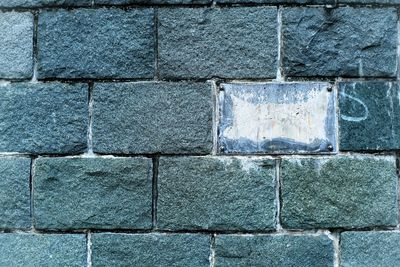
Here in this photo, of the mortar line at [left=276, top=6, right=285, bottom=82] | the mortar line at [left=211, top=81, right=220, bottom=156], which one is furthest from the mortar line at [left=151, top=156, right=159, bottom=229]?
the mortar line at [left=276, top=6, right=285, bottom=82]

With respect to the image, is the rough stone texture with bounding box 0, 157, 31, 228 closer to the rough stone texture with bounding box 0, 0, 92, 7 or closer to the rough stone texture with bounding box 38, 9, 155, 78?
the rough stone texture with bounding box 38, 9, 155, 78

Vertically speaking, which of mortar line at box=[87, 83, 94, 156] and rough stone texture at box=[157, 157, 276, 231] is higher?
mortar line at box=[87, 83, 94, 156]

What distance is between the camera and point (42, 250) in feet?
8.21

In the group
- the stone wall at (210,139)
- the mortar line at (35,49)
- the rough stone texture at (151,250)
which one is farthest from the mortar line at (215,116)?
the mortar line at (35,49)

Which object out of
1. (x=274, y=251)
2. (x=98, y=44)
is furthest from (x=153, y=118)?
(x=274, y=251)

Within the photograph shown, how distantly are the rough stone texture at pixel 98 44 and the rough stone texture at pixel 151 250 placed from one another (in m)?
0.79

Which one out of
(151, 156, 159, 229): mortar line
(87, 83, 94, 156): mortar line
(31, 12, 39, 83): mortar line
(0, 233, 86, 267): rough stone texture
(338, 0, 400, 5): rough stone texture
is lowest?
(0, 233, 86, 267): rough stone texture

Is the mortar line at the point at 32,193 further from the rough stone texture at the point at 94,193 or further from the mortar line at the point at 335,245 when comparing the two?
the mortar line at the point at 335,245

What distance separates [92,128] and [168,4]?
706mm

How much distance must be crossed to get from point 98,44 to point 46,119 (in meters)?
0.44

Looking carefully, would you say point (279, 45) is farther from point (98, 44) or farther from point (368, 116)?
point (98, 44)

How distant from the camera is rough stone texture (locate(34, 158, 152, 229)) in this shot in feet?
8.15

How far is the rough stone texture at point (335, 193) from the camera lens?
2.47 meters

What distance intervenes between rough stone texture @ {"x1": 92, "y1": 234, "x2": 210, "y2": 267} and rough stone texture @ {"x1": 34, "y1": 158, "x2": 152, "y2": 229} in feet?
0.21
